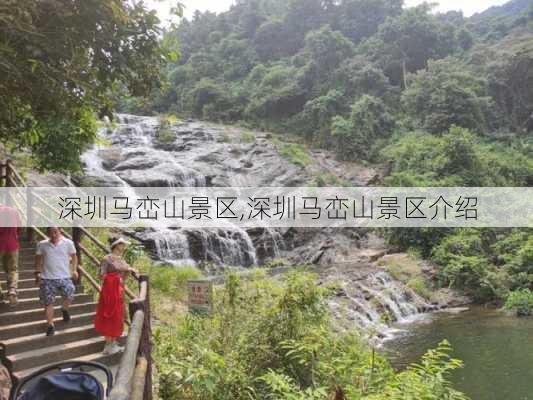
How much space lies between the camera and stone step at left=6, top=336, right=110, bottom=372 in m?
4.88

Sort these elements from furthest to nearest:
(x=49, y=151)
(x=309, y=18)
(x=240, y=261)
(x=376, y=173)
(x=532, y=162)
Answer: (x=309, y=18)
(x=376, y=173)
(x=532, y=162)
(x=240, y=261)
(x=49, y=151)

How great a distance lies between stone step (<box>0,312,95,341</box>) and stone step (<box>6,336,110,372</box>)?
0.35m

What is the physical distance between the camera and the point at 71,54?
13.8 ft

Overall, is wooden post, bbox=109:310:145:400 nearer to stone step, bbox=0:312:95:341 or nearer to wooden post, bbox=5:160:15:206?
stone step, bbox=0:312:95:341

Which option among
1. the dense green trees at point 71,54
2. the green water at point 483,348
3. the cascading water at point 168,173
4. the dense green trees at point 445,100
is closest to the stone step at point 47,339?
the dense green trees at point 71,54

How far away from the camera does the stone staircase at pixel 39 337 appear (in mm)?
5004

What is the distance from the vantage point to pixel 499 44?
36.8 m

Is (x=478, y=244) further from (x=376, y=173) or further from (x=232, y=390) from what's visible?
(x=232, y=390)

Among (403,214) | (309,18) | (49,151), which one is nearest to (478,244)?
(403,214)

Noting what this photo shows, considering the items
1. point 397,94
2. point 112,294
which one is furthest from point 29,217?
point 397,94

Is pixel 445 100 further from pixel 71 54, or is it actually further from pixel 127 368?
pixel 127 368

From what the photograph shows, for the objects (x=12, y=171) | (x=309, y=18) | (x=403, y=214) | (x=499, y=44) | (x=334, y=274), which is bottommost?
(x=334, y=274)

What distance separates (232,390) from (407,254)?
1511 centimetres

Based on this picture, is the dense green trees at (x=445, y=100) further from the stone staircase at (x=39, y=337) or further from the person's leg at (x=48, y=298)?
the person's leg at (x=48, y=298)
